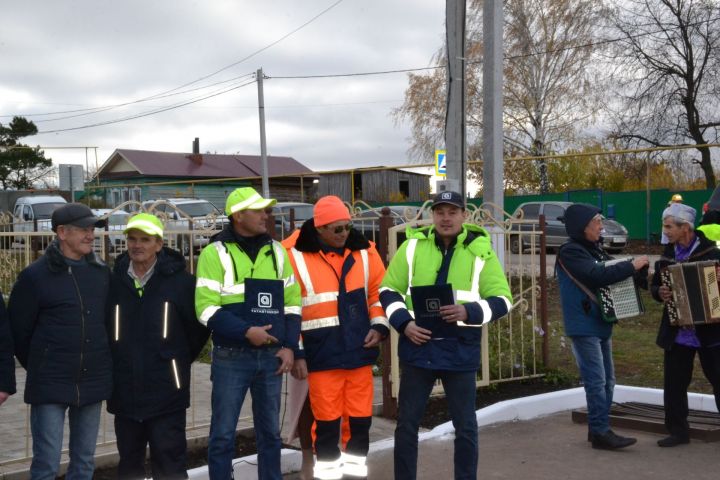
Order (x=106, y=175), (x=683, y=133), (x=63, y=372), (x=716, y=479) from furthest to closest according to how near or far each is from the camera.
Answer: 1. (x=106, y=175)
2. (x=683, y=133)
3. (x=716, y=479)
4. (x=63, y=372)

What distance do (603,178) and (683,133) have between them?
162 inches

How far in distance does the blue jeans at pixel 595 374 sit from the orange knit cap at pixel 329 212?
7.32 feet

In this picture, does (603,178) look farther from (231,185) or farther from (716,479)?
(716,479)

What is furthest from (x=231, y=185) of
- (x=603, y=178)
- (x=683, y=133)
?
(x=683, y=133)

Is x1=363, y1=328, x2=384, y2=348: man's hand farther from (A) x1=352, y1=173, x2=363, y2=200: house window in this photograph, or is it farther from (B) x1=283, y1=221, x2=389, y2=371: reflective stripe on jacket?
(A) x1=352, y1=173, x2=363, y2=200: house window

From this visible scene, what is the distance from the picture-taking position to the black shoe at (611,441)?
20.8 ft

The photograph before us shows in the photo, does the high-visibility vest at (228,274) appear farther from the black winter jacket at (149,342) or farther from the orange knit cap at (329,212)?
the orange knit cap at (329,212)

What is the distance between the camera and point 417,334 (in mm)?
4922

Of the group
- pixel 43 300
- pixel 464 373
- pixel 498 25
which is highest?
pixel 498 25

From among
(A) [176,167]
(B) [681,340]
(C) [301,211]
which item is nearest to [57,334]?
(B) [681,340]

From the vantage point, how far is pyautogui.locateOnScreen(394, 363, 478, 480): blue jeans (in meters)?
4.98

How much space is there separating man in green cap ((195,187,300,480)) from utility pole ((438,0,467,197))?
4.03m

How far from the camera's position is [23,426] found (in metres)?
7.04

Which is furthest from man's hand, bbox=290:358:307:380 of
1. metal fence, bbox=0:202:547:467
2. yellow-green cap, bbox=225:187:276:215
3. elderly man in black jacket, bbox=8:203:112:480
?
metal fence, bbox=0:202:547:467
